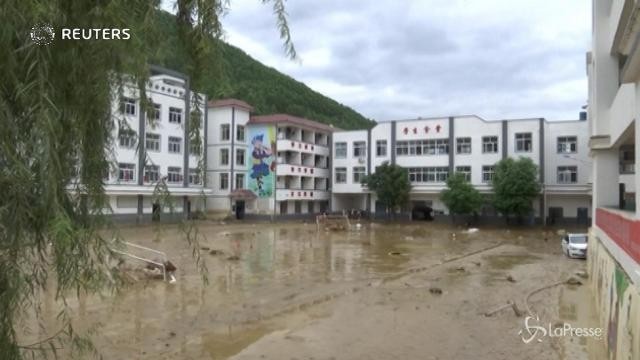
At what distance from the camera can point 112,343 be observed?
9906 mm

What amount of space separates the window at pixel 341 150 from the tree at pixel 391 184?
6.08 metres

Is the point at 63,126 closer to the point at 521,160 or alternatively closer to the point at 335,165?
the point at 521,160

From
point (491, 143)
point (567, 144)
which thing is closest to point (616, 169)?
point (567, 144)

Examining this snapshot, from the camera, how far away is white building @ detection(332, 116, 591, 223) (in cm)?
4291

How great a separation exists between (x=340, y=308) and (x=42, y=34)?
38.4 feet

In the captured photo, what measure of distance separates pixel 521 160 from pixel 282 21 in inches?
1628

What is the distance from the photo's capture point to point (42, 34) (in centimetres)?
261

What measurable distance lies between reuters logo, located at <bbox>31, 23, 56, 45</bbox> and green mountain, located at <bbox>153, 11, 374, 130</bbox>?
0.63 metres

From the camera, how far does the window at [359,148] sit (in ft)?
172

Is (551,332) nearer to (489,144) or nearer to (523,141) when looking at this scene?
(523,141)

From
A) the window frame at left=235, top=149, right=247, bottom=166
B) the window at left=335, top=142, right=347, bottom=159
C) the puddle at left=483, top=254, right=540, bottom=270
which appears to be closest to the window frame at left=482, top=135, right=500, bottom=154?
the window at left=335, top=142, right=347, bottom=159

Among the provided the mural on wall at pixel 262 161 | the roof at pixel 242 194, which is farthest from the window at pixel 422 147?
the roof at pixel 242 194

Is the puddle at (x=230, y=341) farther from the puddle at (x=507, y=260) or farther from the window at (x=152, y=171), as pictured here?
the puddle at (x=507, y=260)

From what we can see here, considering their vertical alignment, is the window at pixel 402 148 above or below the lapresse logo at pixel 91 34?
above
